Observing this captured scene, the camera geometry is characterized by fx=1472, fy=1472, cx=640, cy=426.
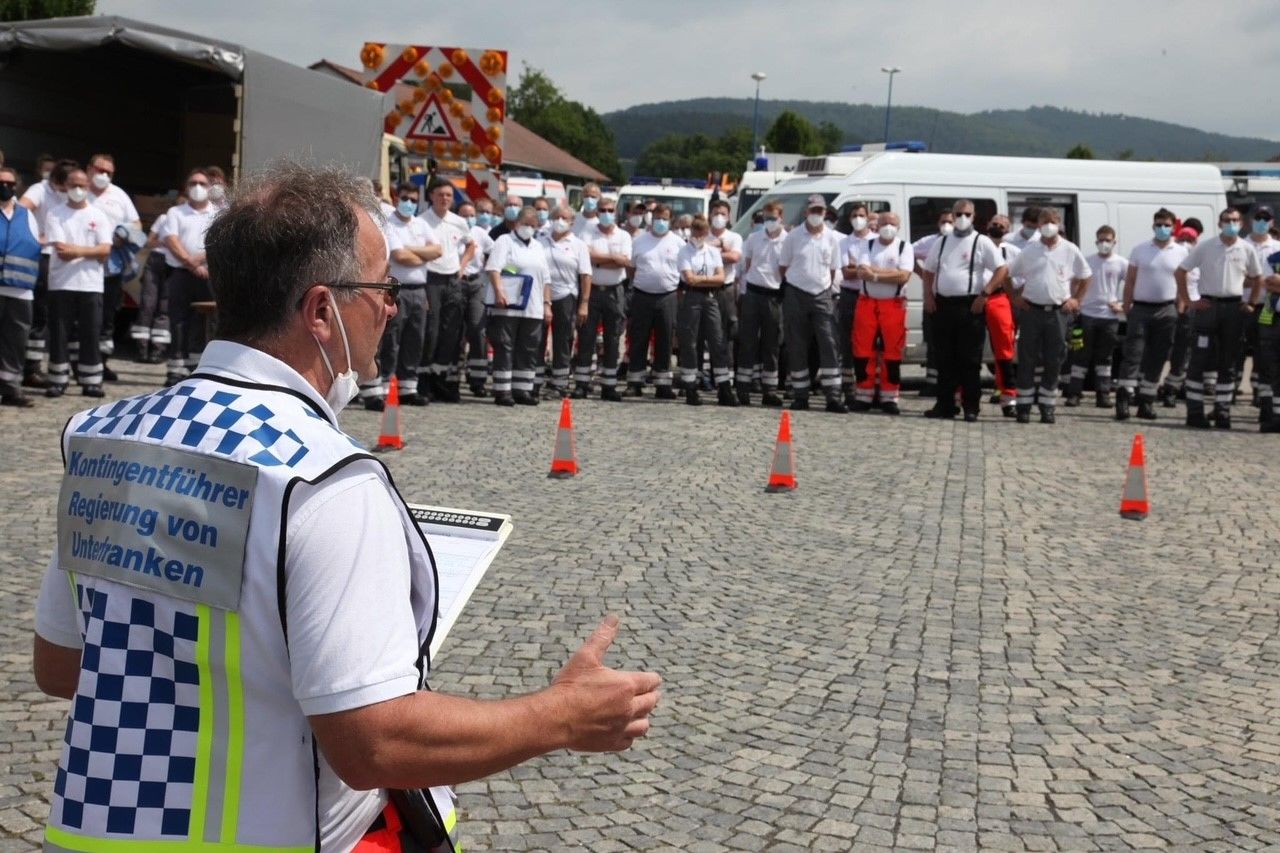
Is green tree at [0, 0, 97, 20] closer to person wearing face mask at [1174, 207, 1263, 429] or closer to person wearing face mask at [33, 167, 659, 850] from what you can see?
person wearing face mask at [1174, 207, 1263, 429]

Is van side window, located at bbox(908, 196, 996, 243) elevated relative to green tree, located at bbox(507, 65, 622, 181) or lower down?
lower down

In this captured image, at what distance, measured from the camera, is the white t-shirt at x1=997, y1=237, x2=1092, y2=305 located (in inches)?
615

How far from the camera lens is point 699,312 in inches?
657

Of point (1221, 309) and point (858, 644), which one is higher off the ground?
point (1221, 309)

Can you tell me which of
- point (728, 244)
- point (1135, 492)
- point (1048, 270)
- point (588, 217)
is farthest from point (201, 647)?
point (588, 217)

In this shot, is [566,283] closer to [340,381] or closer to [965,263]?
[965,263]

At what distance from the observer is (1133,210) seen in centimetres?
1864

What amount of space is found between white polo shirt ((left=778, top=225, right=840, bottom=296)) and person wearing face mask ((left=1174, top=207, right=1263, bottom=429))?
3.87 metres

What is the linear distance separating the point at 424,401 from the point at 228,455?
517 inches

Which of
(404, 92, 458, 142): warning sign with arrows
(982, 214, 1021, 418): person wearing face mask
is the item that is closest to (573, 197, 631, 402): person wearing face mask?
(404, 92, 458, 142): warning sign with arrows

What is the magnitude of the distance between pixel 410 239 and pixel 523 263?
4.22 feet

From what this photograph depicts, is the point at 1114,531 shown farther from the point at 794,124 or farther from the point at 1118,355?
the point at 794,124

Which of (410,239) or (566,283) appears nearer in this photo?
(410,239)

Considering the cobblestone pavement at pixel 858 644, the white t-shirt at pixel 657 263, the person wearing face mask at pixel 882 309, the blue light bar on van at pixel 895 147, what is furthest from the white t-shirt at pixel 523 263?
the blue light bar on van at pixel 895 147
